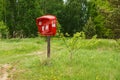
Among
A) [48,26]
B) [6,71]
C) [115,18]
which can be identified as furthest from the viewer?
[115,18]

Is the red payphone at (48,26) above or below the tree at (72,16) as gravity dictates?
above

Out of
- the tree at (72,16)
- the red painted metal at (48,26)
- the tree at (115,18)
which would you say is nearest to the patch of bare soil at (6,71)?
the red painted metal at (48,26)

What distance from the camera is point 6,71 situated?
36.3ft

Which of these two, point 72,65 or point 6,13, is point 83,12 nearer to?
point 6,13

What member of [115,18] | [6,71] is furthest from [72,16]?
[6,71]

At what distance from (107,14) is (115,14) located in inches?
42.3

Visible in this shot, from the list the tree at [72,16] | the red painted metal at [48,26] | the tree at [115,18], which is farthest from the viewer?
the tree at [72,16]

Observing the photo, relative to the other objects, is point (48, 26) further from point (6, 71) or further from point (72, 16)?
point (72, 16)

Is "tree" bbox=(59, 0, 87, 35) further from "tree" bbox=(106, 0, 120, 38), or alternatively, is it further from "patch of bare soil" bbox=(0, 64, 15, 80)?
"patch of bare soil" bbox=(0, 64, 15, 80)

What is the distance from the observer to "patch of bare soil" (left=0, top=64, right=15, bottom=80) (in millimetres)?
10094

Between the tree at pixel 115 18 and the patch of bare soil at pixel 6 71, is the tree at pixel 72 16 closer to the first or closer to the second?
the tree at pixel 115 18

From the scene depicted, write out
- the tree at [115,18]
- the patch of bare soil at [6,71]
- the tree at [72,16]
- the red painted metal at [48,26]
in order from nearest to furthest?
1. the patch of bare soil at [6,71]
2. the red painted metal at [48,26]
3. the tree at [115,18]
4. the tree at [72,16]

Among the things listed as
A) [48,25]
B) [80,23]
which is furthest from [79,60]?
[80,23]

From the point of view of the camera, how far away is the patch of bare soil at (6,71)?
10094mm
